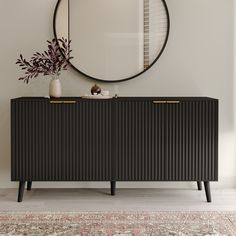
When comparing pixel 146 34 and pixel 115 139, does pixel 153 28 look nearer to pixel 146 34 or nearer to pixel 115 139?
pixel 146 34

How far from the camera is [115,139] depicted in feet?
13.6

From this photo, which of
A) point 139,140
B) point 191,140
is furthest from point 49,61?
point 191,140

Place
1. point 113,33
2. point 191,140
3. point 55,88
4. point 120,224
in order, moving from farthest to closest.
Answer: point 113,33 < point 55,88 < point 191,140 < point 120,224

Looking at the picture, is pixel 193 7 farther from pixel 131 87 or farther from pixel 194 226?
pixel 194 226

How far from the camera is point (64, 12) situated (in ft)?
14.7

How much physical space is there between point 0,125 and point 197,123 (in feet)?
5.06

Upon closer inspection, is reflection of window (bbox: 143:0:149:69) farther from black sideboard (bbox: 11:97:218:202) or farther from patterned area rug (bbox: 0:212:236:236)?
patterned area rug (bbox: 0:212:236:236)

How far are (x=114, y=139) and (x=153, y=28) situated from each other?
954mm

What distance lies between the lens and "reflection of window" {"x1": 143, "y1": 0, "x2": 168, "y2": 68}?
446 cm

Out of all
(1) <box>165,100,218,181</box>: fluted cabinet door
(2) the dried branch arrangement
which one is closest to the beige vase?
(2) the dried branch arrangement

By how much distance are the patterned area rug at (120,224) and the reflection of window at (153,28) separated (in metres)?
1.35

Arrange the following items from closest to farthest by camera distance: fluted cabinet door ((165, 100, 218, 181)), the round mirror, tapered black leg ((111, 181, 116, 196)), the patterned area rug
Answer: the patterned area rug, fluted cabinet door ((165, 100, 218, 181)), tapered black leg ((111, 181, 116, 196)), the round mirror

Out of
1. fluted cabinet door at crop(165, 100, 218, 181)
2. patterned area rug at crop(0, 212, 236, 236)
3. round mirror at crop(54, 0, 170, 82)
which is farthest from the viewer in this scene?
round mirror at crop(54, 0, 170, 82)

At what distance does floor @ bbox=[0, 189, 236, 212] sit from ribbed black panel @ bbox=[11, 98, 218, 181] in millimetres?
165
